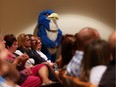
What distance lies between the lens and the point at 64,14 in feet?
14.4

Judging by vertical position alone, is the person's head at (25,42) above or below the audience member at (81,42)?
below

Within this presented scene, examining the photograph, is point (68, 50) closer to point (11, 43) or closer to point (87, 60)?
point (87, 60)

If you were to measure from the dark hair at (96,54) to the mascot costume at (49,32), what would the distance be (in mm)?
2571

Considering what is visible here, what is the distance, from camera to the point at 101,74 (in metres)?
1.46

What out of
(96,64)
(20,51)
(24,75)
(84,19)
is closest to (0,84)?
(24,75)

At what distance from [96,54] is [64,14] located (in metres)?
2.97

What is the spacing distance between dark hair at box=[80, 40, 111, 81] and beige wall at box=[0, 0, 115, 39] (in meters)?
2.90

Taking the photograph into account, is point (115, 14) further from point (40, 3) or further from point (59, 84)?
point (59, 84)

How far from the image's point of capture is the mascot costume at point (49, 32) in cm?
407

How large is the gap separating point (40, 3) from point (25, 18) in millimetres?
378

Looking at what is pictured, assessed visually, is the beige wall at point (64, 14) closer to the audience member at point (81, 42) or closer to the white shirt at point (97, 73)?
the audience member at point (81, 42)

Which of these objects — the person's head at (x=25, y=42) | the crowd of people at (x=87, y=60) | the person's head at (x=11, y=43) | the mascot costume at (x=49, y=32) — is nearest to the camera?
the crowd of people at (x=87, y=60)

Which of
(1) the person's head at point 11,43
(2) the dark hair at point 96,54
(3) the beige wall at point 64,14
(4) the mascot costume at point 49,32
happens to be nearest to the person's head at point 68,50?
(2) the dark hair at point 96,54

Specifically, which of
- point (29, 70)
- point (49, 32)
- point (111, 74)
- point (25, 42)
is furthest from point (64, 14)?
point (111, 74)
